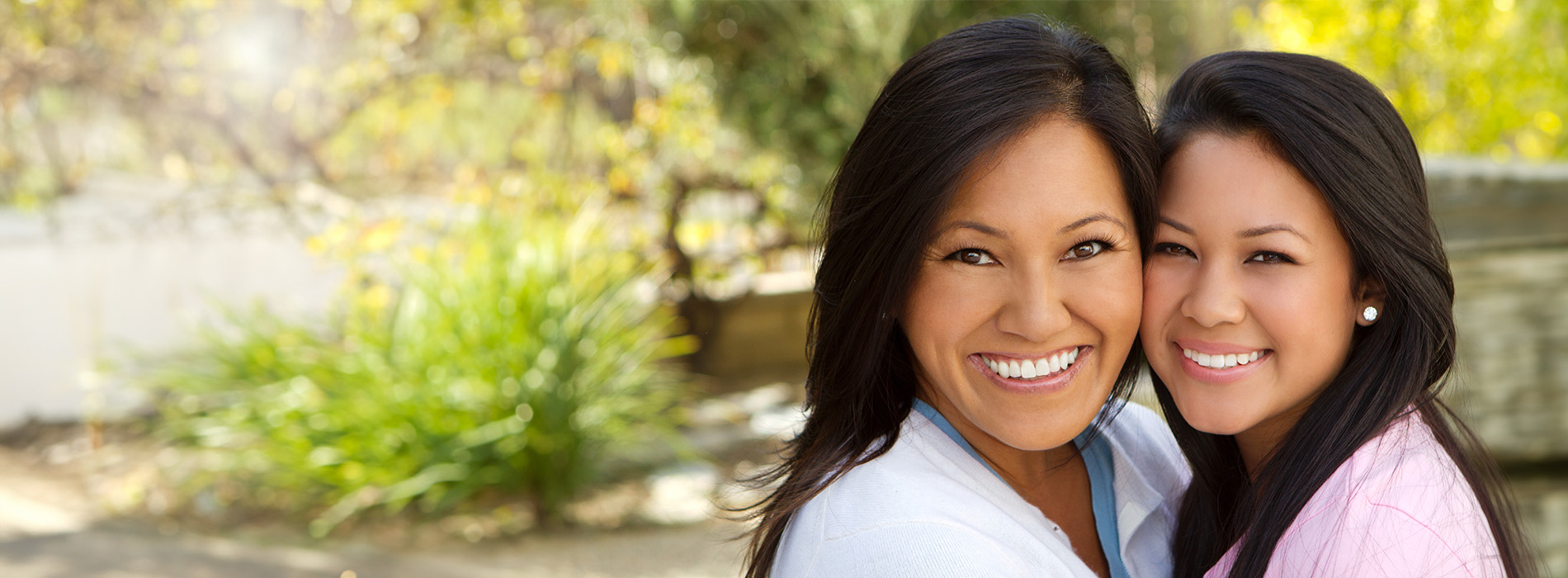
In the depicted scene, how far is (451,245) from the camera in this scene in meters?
6.15

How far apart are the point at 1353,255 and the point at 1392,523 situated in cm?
40

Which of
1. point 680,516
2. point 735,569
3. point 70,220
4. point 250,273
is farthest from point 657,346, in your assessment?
point 70,220

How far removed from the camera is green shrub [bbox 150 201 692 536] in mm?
5137

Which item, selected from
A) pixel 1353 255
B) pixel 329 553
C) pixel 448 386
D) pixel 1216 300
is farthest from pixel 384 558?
pixel 1353 255

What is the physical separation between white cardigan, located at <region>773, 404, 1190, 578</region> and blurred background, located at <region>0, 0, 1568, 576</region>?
252 centimetres

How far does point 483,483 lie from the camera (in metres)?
5.10

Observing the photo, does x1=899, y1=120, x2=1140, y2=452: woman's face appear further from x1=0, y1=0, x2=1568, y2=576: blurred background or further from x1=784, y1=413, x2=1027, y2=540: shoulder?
x1=0, y1=0, x2=1568, y2=576: blurred background

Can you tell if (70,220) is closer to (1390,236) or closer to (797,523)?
(797,523)

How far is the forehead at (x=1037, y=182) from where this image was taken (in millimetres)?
1443

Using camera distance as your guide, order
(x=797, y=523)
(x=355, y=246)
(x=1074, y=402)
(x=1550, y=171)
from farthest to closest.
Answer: (x=355, y=246) → (x=1550, y=171) → (x=1074, y=402) → (x=797, y=523)

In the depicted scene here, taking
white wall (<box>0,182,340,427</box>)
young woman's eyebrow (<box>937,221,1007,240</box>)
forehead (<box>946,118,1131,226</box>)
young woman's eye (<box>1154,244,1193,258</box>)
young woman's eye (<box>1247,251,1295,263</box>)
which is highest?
white wall (<box>0,182,340,427</box>)

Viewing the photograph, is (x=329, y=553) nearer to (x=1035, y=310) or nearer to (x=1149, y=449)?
(x=1149, y=449)

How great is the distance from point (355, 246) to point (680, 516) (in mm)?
2334

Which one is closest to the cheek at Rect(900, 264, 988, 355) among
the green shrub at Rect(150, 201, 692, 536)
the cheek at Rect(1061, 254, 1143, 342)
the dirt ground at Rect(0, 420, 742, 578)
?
the cheek at Rect(1061, 254, 1143, 342)
